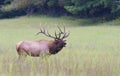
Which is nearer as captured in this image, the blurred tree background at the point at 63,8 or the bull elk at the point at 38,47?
the bull elk at the point at 38,47

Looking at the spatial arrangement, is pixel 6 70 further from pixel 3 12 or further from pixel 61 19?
pixel 3 12

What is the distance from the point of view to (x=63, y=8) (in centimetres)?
5300

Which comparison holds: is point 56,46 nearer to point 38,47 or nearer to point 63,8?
point 38,47

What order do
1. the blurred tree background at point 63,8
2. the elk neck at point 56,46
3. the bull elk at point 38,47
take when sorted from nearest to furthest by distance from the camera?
the bull elk at point 38,47
the elk neck at point 56,46
the blurred tree background at point 63,8

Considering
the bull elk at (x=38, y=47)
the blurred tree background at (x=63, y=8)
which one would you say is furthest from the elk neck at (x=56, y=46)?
the blurred tree background at (x=63, y=8)

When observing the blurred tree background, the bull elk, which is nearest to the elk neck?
the bull elk

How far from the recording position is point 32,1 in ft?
176

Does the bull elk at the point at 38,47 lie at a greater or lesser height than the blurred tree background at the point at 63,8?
lesser

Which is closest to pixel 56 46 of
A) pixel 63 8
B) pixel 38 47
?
pixel 38 47

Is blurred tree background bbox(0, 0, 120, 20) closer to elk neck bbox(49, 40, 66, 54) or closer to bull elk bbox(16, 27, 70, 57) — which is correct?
elk neck bbox(49, 40, 66, 54)

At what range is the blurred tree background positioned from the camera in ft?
157

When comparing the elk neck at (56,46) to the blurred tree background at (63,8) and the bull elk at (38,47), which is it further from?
the blurred tree background at (63,8)

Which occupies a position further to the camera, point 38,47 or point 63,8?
point 63,8

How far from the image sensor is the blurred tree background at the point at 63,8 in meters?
47.9
